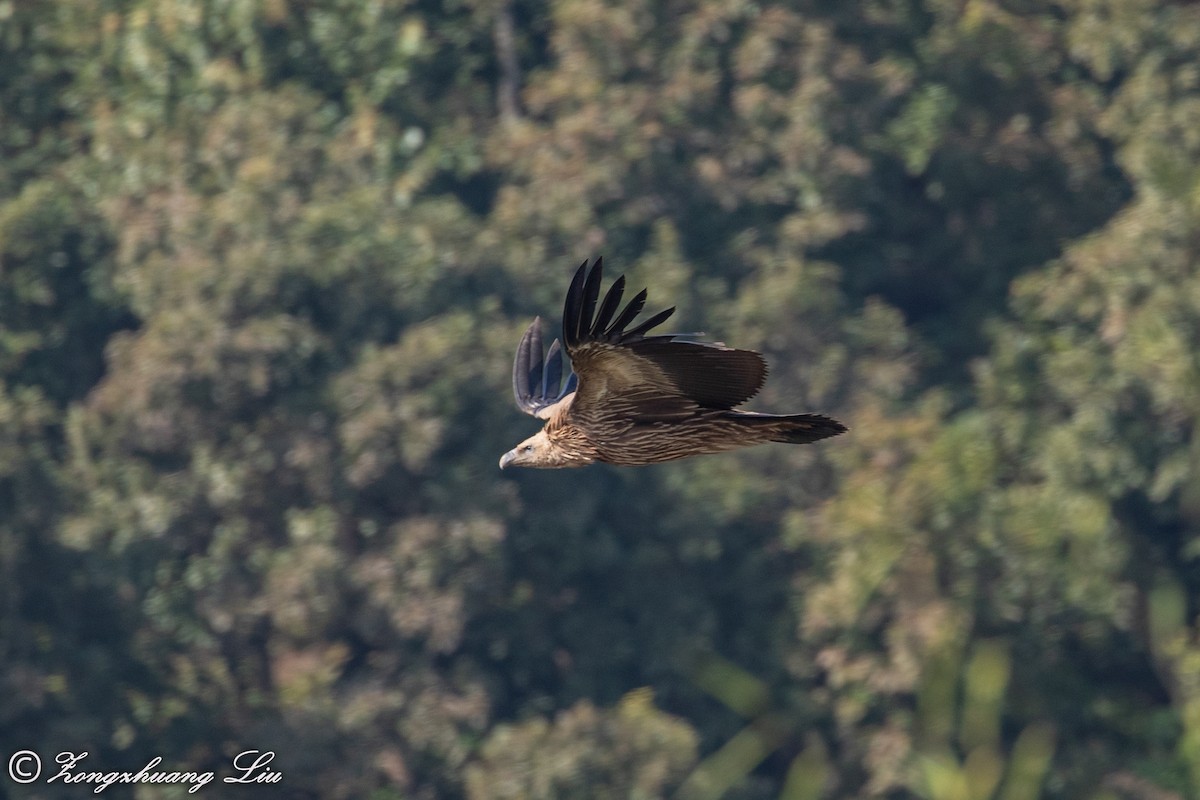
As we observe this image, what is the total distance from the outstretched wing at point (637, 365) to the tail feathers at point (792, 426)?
0.34 feet

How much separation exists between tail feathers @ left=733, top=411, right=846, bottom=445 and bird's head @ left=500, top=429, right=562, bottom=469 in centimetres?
96

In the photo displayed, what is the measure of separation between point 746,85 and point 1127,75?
3.70 m

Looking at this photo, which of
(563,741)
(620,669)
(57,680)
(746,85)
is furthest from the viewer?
(746,85)

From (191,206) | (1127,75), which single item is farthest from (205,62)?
(1127,75)

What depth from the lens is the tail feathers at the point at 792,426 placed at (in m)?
6.78

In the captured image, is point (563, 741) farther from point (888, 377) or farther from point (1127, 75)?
point (1127, 75)

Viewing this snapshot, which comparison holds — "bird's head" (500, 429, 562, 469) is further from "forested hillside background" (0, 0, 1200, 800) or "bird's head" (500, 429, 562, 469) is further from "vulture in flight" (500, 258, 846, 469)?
"forested hillside background" (0, 0, 1200, 800)

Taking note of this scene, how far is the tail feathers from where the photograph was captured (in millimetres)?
6777

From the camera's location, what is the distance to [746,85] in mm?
17250

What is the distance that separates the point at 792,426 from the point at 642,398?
0.53m

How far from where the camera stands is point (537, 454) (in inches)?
302

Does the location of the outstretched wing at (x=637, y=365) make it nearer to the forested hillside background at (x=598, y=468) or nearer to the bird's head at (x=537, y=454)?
the bird's head at (x=537, y=454)

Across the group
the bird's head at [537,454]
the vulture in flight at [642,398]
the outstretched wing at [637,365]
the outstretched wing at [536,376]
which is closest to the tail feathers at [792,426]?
the vulture in flight at [642,398]

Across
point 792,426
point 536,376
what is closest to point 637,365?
point 792,426
